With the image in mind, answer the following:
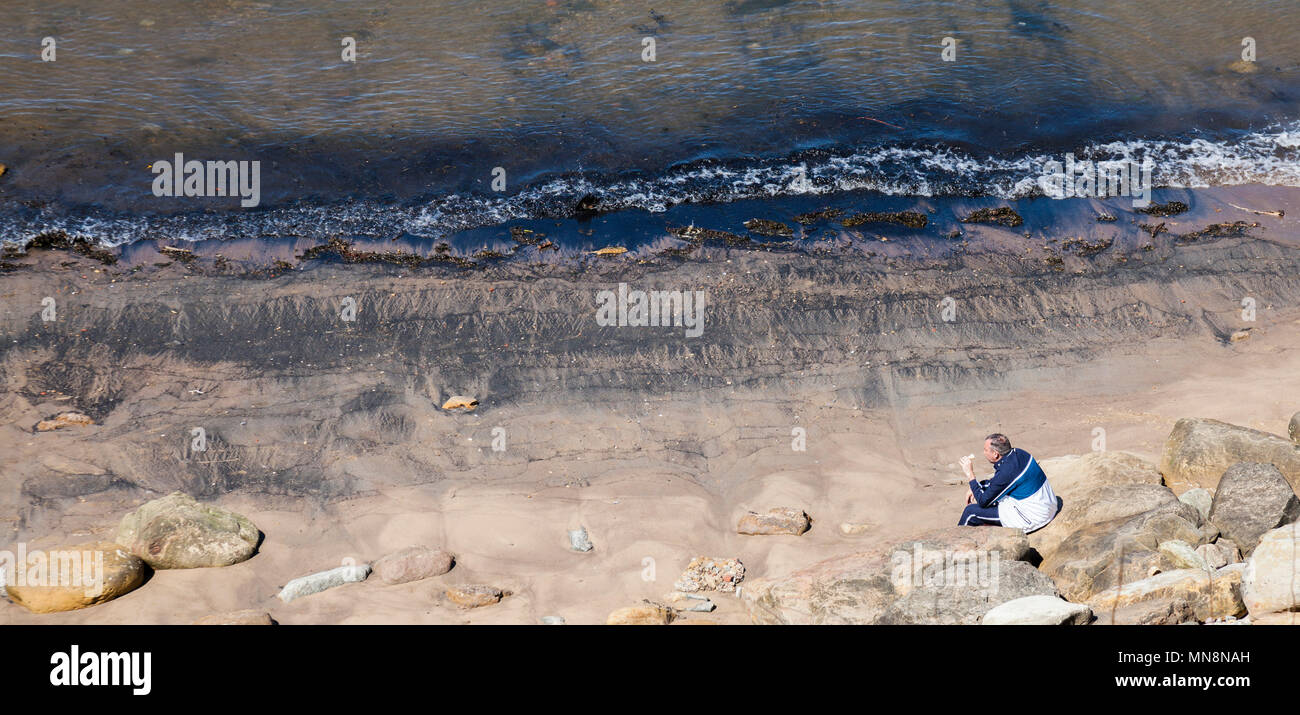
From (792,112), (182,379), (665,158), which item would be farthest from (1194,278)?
(182,379)

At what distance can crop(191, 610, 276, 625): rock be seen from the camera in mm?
7152

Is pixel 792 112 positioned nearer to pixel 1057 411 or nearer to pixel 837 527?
pixel 1057 411

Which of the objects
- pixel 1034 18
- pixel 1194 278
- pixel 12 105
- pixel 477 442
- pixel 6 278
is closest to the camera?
pixel 477 442

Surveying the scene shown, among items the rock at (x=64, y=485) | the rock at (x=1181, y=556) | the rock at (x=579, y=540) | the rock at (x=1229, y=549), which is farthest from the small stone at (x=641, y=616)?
the rock at (x=64, y=485)

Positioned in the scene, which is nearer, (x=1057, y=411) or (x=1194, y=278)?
(x=1057, y=411)

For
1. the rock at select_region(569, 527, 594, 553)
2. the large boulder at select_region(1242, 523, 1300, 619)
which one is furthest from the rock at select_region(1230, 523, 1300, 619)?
the rock at select_region(569, 527, 594, 553)

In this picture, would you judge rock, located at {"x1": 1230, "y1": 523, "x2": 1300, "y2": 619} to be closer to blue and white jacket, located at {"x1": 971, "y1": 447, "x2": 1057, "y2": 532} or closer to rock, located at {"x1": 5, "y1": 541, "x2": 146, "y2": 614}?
blue and white jacket, located at {"x1": 971, "y1": 447, "x2": 1057, "y2": 532}

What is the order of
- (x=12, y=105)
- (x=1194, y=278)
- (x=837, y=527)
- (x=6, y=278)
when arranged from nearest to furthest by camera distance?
(x=837, y=527) < (x=6, y=278) < (x=1194, y=278) < (x=12, y=105)

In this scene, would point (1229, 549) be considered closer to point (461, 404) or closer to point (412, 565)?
point (412, 565)

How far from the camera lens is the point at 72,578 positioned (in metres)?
7.67

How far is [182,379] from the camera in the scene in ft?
35.2

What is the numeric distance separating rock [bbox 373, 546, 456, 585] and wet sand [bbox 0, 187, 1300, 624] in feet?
0.39

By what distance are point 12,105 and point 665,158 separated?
10.7 meters

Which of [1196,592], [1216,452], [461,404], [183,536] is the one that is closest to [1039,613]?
[1196,592]
